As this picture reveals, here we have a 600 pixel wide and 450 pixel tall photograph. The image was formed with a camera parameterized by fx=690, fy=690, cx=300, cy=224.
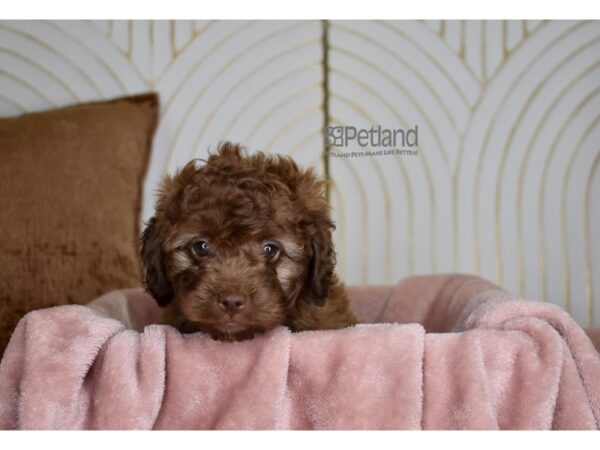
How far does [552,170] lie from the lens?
136 inches

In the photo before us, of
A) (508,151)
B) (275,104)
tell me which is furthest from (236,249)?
(508,151)

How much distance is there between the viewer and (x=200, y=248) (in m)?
2.16

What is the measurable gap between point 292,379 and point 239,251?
0.43m

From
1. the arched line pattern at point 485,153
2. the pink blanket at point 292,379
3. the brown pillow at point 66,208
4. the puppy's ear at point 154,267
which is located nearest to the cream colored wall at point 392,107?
the arched line pattern at point 485,153

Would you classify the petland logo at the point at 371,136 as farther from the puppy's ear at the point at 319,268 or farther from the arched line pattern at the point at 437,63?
the puppy's ear at the point at 319,268

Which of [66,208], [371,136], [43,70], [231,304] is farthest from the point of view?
[43,70]

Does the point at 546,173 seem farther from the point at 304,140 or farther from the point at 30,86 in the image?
the point at 30,86

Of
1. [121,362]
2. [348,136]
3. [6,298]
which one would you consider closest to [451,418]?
[121,362]

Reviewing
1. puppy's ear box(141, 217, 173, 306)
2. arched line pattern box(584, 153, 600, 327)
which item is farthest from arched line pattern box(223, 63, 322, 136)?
arched line pattern box(584, 153, 600, 327)

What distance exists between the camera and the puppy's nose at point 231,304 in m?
1.94

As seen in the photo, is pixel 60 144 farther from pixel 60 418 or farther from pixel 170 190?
pixel 60 418

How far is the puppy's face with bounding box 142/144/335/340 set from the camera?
1.98m

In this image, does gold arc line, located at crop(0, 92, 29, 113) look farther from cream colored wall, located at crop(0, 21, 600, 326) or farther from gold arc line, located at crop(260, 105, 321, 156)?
gold arc line, located at crop(260, 105, 321, 156)

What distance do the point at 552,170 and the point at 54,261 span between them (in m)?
2.43
